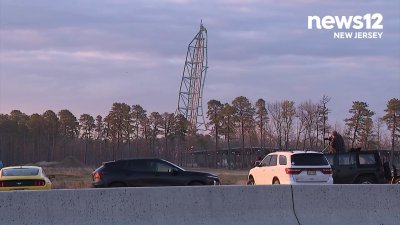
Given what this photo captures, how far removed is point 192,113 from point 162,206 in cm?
8994

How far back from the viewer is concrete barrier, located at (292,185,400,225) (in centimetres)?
1030

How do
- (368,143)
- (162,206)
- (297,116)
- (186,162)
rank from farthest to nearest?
(186,162), (297,116), (368,143), (162,206)

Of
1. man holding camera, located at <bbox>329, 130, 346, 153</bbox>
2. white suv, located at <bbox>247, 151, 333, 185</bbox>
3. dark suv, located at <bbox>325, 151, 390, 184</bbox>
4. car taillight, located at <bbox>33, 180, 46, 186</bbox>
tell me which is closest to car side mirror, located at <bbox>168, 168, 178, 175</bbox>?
white suv, located at <bbox>247, 151, 333, 185</bbox>

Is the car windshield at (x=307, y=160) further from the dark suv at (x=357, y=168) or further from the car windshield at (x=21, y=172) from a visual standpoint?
the car windshield at (x=21, y=172)

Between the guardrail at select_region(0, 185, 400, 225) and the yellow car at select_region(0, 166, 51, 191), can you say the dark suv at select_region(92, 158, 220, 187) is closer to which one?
the yellow car at select_region(0, 166, 51, 191)

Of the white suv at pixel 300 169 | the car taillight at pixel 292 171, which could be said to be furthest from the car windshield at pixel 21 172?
the car taillight at pixel 292 171

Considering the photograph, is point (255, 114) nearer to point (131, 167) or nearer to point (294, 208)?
point (131, 167)

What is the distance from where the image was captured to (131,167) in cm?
2045

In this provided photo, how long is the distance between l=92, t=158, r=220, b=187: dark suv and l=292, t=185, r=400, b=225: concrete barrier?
9.89 metres

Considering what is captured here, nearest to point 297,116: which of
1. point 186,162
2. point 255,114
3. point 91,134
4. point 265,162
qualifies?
point 255,114

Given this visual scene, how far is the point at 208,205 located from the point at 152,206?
0.92 metres

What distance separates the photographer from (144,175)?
66.4ft

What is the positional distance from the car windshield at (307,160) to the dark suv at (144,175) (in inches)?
117

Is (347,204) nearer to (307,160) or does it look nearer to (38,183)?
(307,160)
